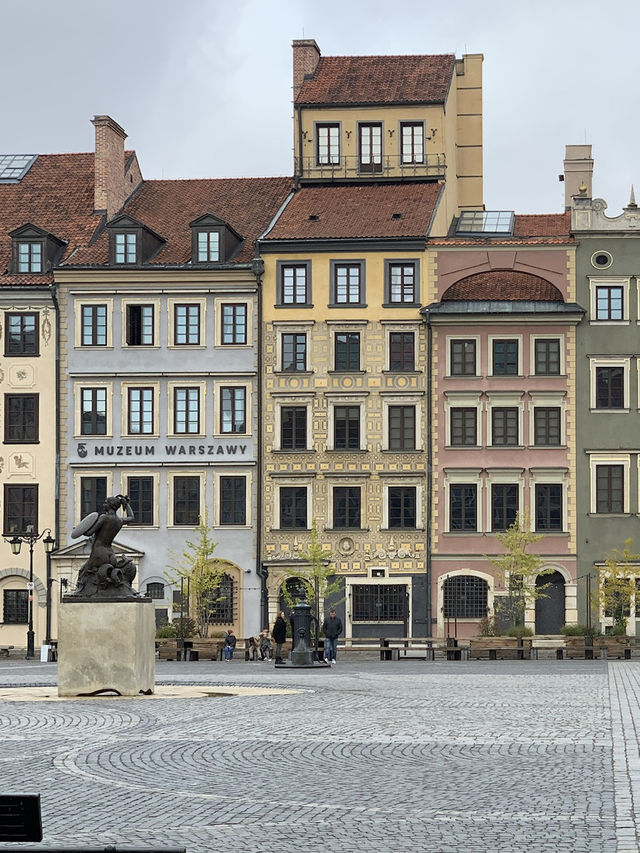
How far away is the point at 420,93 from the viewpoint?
63.9 m

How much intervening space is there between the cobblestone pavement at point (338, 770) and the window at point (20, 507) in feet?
109

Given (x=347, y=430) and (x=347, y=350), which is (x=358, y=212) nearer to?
(x=347, y=350)

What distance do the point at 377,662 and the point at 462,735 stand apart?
86.5 ft

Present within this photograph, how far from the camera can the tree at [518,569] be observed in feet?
184

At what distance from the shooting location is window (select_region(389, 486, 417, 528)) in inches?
2322

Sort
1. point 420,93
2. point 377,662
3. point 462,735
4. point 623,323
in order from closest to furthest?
point 462,735 < point 377,662 < point 623,323 < point 420,93

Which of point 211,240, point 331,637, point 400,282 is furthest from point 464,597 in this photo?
point 211,240

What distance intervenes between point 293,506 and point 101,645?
3280 centimetres

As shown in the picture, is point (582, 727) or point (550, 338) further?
point (550, 338)

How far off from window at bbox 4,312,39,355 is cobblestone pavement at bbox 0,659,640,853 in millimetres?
34565

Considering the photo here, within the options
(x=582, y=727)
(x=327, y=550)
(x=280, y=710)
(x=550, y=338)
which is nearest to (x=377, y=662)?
(x=327, y=550)

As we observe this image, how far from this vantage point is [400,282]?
59.4 m

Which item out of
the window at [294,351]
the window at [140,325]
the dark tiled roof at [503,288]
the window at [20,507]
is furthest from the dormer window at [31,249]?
the dark tiled roof at [503,288]

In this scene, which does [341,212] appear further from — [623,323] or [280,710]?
[280,710]
